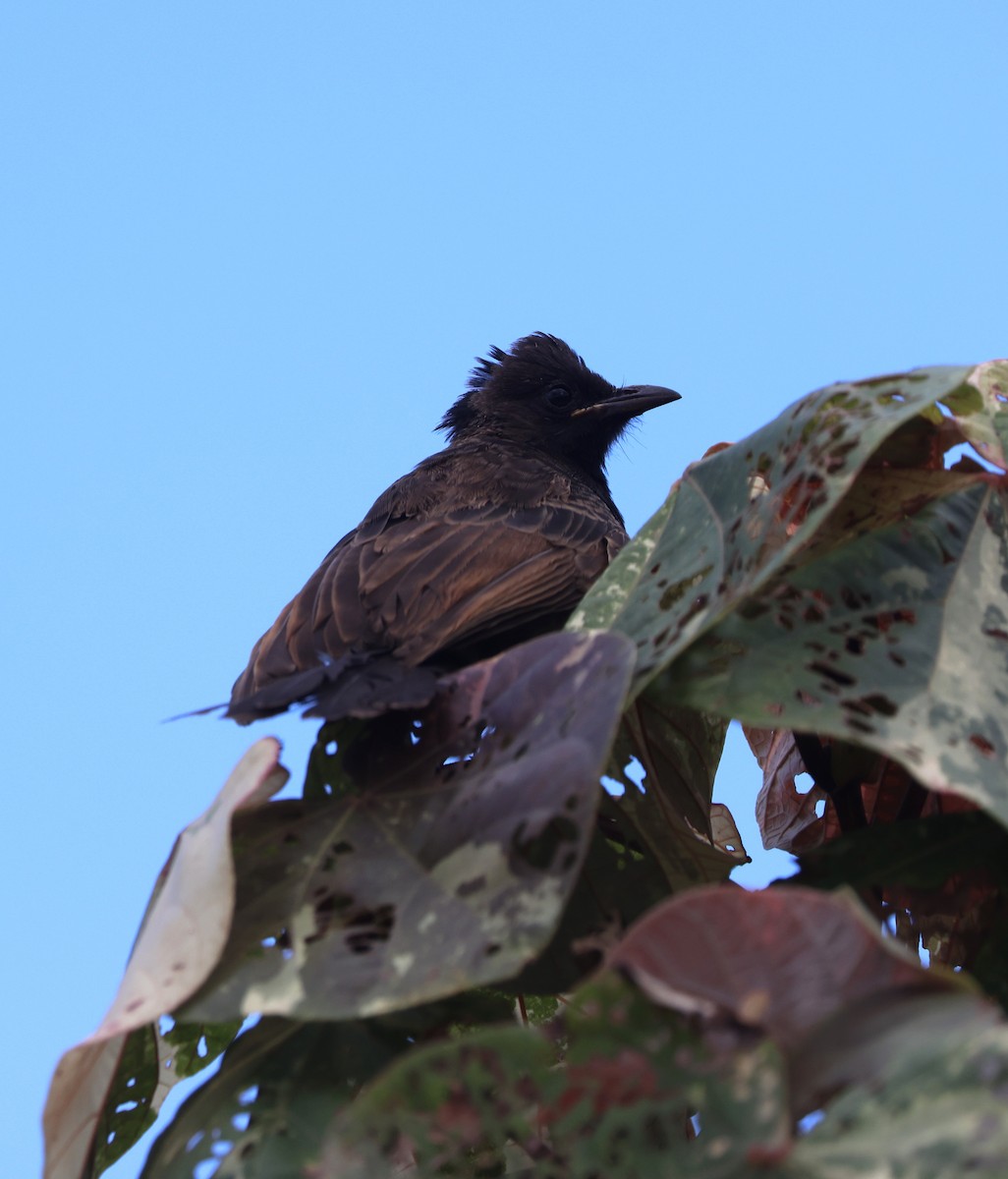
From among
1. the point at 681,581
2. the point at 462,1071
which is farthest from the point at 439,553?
the point at 462,1071

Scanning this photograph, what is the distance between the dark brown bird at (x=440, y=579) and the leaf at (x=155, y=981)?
9.6 inches

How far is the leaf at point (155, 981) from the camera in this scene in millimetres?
1342

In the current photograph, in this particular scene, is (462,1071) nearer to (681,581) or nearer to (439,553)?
(681,581)

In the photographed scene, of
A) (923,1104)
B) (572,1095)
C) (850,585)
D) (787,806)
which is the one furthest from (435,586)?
(923,1104)

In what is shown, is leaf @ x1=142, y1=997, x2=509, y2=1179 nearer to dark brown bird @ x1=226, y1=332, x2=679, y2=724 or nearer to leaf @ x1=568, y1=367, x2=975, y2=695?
dark brown bird @ x1=226, y1=332, x2=679, y2=724

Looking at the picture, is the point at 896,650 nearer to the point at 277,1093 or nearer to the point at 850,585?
the point at 850,585

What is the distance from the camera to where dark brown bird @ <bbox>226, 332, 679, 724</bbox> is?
216 centimetres

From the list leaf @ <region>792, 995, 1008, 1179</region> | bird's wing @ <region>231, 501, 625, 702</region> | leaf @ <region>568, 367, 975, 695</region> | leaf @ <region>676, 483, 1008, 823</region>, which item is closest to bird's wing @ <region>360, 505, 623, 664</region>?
bird's wing @ <region>231, 501, 625, 702</region>

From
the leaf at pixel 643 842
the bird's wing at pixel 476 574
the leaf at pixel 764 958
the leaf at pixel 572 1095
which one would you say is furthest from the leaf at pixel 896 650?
the bird's wing at pixel 476 574

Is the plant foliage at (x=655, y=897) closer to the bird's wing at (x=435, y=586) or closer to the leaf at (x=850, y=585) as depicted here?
the leaf at (x=850, y=585)

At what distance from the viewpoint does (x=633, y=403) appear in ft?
19.1

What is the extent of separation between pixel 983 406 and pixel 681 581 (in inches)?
18.0

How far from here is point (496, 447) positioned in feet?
17.3

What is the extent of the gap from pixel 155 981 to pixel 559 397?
4823mm
